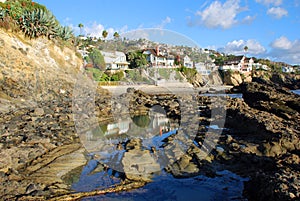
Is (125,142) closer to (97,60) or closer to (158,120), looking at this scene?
(158,120)

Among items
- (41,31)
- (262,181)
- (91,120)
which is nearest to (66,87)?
(41,31)

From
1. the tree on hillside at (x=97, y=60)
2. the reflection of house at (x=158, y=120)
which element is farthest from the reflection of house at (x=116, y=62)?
the reflection of house at (x=158, y=120)

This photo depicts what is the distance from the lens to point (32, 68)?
27969 mm

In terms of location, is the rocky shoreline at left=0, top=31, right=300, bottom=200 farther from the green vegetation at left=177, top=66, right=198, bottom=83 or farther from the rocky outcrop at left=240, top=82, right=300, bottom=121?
the green vegetation at left=177, top=66, right=198, bottom=83

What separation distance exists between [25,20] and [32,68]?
620 centimetres

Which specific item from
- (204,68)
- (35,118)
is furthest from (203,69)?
(35,118)

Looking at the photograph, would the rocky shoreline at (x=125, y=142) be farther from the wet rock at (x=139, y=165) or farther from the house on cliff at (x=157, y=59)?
the house on cliff at (x=157, y=59)

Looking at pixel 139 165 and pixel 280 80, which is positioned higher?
pixel 280 80

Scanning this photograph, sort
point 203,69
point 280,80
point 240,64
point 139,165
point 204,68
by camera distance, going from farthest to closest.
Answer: point 240,64, point 280,80, point 204,68, point 203,69, point 139,165

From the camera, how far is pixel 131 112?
27.8m

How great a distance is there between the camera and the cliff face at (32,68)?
77.8ft

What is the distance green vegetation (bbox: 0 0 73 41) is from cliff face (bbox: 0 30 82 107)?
859mm

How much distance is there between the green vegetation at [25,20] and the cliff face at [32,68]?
2.82 ft

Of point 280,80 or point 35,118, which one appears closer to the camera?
point 35,118
